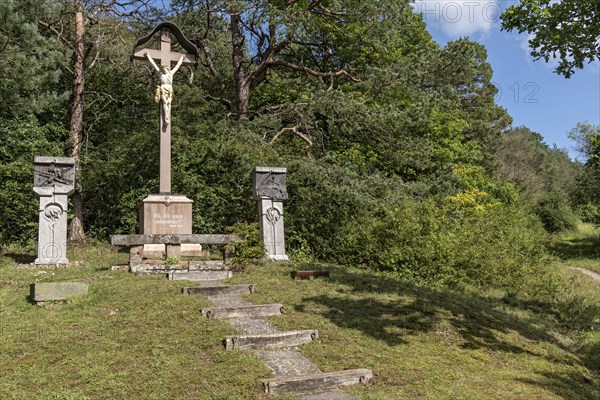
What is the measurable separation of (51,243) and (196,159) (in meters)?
5.87

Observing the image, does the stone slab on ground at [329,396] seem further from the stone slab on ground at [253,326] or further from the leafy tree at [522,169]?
the leafy tree at [522,169]

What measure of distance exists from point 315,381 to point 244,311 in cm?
240

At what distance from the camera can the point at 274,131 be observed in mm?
17359

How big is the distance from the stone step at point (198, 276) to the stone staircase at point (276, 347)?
1.10m

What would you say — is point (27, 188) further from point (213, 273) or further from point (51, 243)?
point (213, 273)

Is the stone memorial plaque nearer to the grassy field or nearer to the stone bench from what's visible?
the stone bench

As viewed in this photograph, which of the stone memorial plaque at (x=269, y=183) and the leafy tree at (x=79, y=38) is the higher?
the leafy tree at (x=79, y=38)

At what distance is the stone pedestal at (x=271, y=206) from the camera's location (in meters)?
12.1

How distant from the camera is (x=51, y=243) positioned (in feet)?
37.2

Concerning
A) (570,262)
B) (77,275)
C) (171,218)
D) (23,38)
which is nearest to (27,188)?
(23,38)

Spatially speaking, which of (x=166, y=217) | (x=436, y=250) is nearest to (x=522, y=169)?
(x=436, y=250)

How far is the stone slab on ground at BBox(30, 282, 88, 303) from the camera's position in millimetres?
7098

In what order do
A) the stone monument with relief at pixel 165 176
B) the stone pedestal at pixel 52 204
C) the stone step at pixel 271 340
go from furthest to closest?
the stone monument with relief at pixel 165 176 → the stone pedestal at pixel 52 204 → the stone step at pixel 271 340

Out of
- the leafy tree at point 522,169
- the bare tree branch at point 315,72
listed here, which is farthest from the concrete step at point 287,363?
the leafy tree at point 522,169
